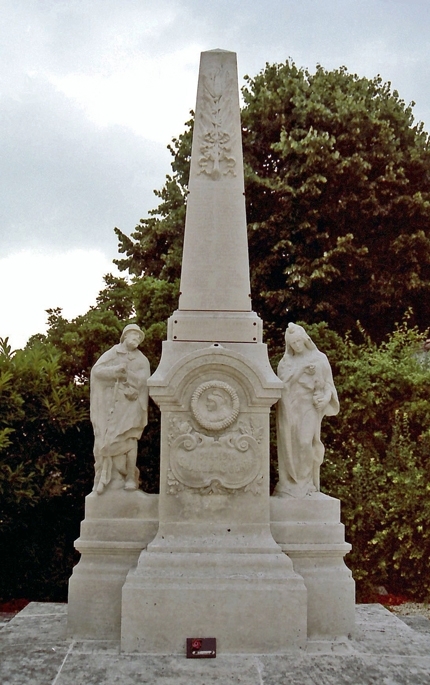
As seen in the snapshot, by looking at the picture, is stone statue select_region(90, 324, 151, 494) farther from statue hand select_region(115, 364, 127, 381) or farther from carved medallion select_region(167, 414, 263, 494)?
carved medallion select_region(167, 414, 263, 494)

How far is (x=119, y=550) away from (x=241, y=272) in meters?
2.86

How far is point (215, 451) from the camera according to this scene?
585 cm

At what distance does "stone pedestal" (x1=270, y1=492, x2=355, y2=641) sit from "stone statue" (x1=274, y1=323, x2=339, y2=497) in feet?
0.66

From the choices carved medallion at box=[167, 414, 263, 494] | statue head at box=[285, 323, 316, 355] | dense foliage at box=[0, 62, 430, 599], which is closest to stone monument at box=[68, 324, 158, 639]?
carved medallion at box=[167, 414, 263, 494]

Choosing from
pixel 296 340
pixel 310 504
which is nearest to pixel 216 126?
pixel 296 340

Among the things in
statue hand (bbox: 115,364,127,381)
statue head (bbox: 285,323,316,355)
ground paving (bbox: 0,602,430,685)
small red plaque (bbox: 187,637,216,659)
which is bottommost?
ground paving (bbox: 0,602,430,685)

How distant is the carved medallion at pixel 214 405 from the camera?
19.3ft

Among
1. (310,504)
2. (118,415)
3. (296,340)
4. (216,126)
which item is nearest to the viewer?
(310,504)

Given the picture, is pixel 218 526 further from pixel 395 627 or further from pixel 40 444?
pixel 40 444

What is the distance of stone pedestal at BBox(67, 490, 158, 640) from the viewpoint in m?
5.77

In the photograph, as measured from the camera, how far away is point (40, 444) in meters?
8.88

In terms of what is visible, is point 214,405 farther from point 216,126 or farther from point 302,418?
point 216,126

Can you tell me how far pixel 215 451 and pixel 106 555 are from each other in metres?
1.38

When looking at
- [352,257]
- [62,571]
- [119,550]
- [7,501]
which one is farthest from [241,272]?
[352,257]
